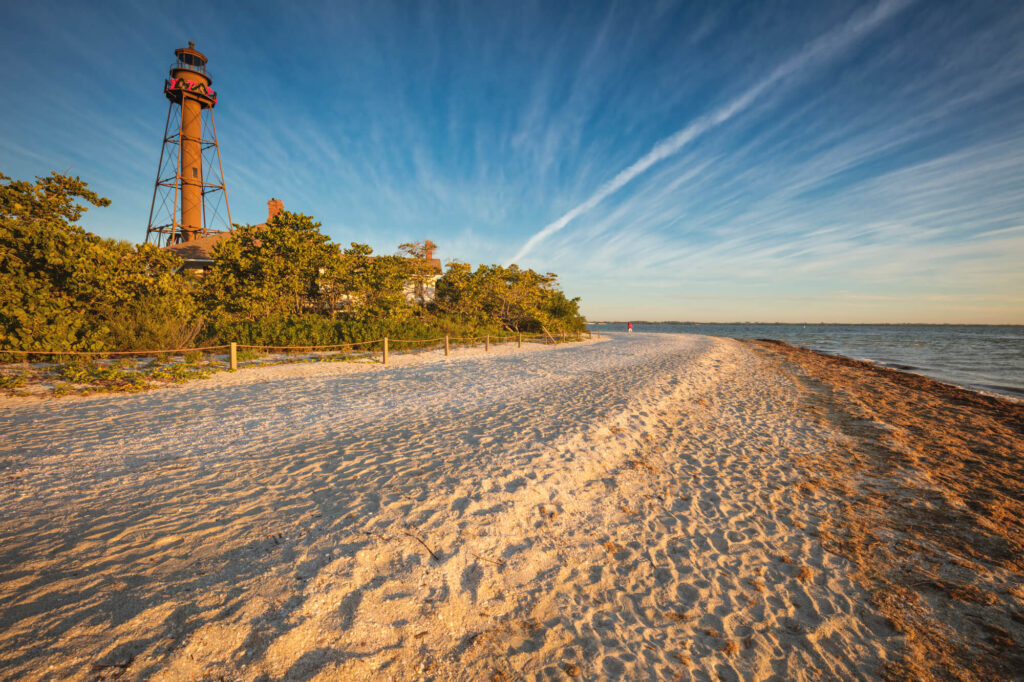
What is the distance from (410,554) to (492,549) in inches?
29.8

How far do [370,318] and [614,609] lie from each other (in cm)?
1768

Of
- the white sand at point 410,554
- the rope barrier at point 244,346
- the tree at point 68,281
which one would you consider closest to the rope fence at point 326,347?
the rope barrier at point 244,346

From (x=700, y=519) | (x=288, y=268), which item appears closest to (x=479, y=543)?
(x=700, y=519)

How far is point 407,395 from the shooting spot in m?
9.16

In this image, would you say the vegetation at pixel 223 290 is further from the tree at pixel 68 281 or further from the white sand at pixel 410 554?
the white sand at pixel 410 554

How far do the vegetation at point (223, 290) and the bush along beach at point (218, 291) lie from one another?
36 millimetres

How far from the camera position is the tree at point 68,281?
8.93 m

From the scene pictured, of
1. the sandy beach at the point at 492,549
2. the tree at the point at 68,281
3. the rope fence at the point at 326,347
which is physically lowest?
the sandy beach at the point at 492,549

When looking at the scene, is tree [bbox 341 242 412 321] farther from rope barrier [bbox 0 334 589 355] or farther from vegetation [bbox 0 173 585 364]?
rope barrier [bbox 0 334 589 355]

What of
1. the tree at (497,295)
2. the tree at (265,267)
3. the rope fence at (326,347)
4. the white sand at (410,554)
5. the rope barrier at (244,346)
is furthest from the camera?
the tree at (497,295)

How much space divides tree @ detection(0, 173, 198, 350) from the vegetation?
3cm

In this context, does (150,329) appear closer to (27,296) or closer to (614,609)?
(27,296)

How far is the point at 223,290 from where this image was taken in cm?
1477

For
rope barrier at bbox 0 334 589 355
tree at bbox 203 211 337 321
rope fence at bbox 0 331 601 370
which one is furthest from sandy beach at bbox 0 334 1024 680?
tree at bbox 203 211 337 321
